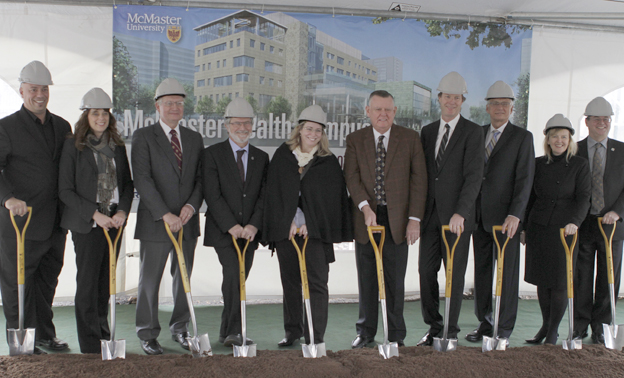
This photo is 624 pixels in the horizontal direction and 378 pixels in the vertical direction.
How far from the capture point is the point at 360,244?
142 inches

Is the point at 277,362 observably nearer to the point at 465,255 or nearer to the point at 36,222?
the point at 465,255

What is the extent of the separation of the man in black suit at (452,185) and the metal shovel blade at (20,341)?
2.73m

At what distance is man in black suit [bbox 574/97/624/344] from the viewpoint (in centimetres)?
384

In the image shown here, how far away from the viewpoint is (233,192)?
3516 mm

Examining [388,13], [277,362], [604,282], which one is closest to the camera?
[277,362]

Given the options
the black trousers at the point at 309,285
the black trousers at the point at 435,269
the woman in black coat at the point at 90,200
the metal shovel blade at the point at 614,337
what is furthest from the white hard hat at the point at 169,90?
the metal shovel blade at the point at 614,337

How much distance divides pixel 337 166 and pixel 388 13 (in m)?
1.97

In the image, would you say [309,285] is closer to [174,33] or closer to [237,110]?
[237,110]

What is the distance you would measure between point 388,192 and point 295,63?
6.09ft

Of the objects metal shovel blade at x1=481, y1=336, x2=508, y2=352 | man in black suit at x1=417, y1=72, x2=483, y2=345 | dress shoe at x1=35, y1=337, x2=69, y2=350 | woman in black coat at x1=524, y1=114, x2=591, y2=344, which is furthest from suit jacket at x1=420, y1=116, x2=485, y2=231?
dress shoe at x1=35, y1=337, x2=69, y2=350

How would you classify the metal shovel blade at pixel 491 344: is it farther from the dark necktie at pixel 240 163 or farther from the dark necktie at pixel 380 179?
the dark necktie at pixel 240 163

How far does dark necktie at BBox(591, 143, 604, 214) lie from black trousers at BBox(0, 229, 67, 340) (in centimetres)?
415

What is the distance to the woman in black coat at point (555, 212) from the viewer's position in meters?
3.64

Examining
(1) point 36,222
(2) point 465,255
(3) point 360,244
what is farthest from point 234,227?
(2) point 465,255
